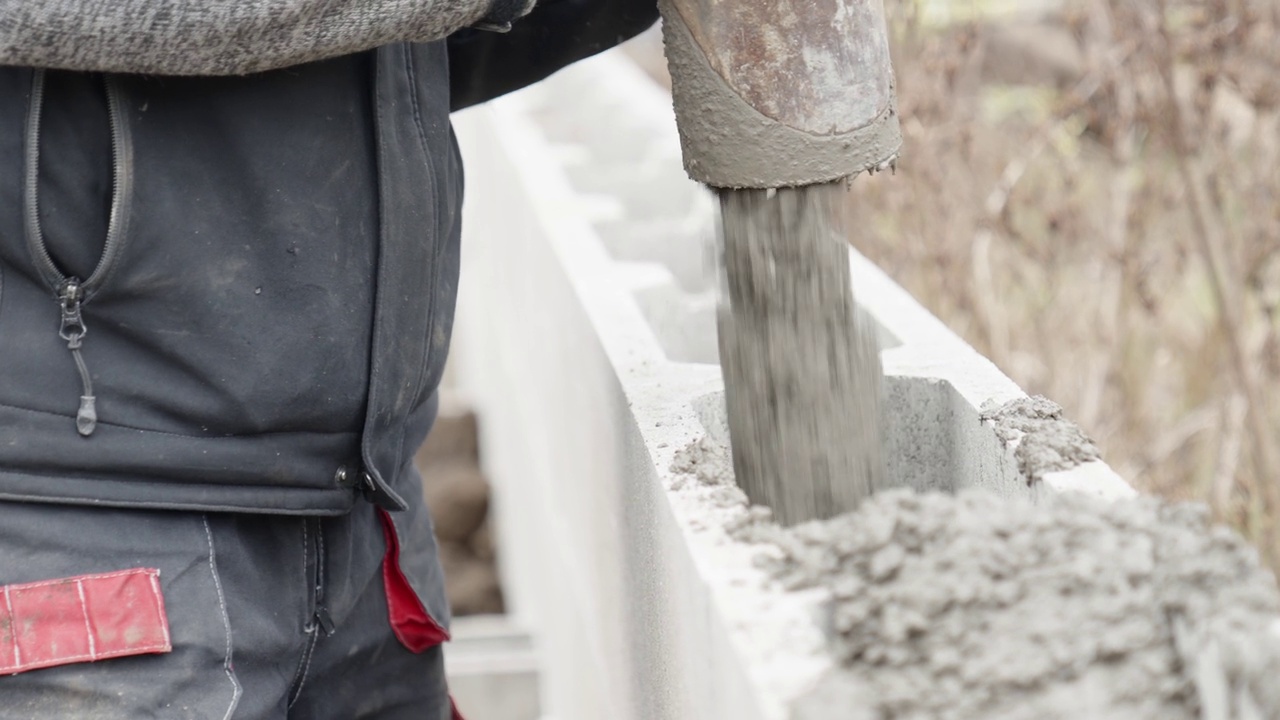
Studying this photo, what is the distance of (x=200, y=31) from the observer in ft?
4.63

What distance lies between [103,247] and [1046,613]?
112 centimetres

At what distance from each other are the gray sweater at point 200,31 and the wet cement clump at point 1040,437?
84 centimetres


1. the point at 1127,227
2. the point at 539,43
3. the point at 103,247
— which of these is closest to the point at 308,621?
the point at 103,247

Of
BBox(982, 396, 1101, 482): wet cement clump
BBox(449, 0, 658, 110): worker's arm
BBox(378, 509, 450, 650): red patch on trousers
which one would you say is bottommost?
BBox(378, 509, 450, 650): red patch on trousers

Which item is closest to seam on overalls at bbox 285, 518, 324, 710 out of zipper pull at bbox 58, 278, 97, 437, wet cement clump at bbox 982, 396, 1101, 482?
zipper pull at bbox 58, 278, 97, 437

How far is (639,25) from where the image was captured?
2.07 metres

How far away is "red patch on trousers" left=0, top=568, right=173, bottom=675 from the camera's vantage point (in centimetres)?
156

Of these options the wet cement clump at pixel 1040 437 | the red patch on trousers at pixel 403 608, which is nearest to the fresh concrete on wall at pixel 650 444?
the wet cement clump at pixel 1040 437

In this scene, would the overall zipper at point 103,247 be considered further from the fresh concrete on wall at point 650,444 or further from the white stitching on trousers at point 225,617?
the fresh concrete on wall at point 650,444

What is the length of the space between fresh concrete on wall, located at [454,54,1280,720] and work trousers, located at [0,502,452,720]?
504mm

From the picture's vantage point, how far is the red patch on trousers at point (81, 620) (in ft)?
5.11

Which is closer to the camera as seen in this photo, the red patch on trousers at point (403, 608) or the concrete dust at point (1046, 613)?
the concrete dust at point (1046, 613)

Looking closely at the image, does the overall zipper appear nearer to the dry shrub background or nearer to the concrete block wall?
the concrete block wall

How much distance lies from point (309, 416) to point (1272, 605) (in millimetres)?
1120
